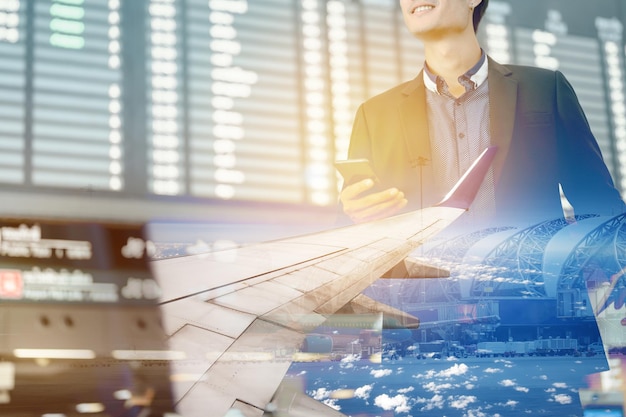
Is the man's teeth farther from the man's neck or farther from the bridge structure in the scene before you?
the bridge structure

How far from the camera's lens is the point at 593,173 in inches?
126

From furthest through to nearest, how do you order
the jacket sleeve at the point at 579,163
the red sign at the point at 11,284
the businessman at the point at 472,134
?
1. the jacket sleeve at the point at 579,163
2. the businessman at the point at 472,134
3. the red sign at the point at 11,284

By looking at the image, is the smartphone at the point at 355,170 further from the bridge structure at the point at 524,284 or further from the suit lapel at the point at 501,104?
the suit lapel at the point at 501,104

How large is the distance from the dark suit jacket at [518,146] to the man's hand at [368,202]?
1.6 inches

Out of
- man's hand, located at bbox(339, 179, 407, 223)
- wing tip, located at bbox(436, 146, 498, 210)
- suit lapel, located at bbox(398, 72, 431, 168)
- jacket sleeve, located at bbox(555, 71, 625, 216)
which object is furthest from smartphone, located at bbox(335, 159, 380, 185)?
jacket sleeve, located at bbox(555, 71, 625, 216)

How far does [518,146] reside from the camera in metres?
3.15

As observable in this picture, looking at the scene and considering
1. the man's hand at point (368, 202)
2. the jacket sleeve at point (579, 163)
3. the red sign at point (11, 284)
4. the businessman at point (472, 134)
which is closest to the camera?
the red sign at point (11, 284)

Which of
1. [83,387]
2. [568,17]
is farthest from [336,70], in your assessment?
[83,387]

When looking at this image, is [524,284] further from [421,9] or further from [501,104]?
[421,9]

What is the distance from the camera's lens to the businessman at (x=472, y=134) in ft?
9.99

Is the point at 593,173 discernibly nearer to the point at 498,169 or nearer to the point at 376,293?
the point at 498,169

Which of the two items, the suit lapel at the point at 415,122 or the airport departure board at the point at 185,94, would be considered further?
the suit lapel at the point at 415,122

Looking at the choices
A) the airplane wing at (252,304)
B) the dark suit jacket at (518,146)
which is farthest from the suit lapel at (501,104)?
the airplane wing at (252,304)

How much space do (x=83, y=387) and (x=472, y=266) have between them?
1438mm
